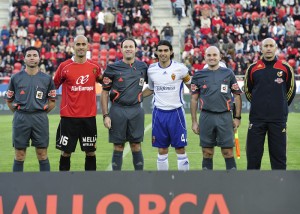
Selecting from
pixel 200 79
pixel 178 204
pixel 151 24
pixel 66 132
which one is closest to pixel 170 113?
pixel 200 79

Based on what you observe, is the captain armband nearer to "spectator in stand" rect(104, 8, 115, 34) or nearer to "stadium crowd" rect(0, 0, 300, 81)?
"stadium crowd" rect(0, 0, 300, 81)

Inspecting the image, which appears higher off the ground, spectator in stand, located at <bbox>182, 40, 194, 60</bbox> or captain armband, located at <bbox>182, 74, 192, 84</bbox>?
captain armband, located at <bbox>182, 74, 192, 84</bbox>

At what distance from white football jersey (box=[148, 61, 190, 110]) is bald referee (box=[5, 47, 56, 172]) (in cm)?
136

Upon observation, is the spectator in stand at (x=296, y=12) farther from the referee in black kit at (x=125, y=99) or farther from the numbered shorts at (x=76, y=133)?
the numbered shorts at (x=76, y=133)

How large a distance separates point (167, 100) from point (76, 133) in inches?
50.4

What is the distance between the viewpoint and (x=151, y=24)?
37.5m

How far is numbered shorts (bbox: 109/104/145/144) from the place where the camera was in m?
10.2

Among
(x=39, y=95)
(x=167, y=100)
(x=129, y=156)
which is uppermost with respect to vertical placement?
(x=39, y=95)

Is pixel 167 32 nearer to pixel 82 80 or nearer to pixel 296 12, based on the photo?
pixel 296 12

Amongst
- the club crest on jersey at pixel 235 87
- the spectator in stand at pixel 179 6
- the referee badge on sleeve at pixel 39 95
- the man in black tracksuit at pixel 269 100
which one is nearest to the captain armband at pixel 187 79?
the club crest on jersey at pixel 235 87

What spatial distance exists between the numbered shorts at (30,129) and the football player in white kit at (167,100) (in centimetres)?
148

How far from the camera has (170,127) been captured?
10.3 metres

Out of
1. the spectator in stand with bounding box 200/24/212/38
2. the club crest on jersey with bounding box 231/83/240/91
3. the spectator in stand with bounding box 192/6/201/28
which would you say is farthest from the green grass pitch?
the spectator in stand with bounding box 192/6/201/28

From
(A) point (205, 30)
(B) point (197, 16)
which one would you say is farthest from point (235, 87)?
(B) point (197, 16)
